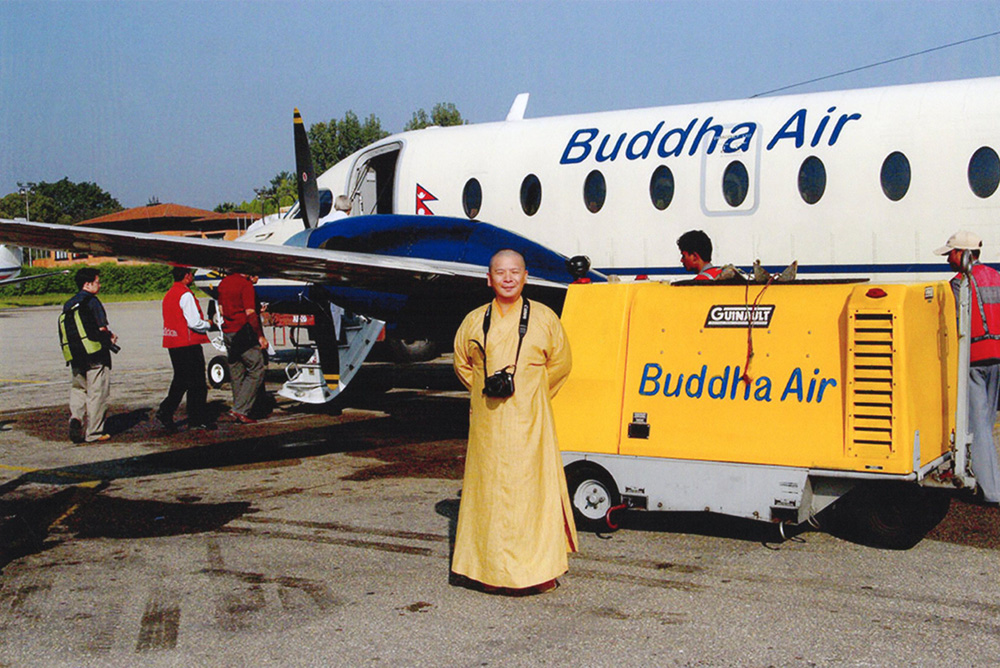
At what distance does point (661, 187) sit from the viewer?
12.8 metres

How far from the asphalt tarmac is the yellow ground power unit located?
39 cm

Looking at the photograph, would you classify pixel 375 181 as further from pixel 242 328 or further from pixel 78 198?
pixel 78 198

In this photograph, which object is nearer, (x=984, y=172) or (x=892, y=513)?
(x=892, y=513)

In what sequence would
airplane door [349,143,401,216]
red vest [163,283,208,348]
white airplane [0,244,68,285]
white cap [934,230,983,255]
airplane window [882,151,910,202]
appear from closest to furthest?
white cap [934,230,983,255]
airplane window [882,151,910,202]
red vest [163,283,208,348]
airplane door [349,143,401,216]
white airplane [0,244,68,285]

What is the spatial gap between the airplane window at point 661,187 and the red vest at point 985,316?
549 centimetres

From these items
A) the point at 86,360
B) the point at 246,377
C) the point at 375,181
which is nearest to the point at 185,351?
the point at 246,377

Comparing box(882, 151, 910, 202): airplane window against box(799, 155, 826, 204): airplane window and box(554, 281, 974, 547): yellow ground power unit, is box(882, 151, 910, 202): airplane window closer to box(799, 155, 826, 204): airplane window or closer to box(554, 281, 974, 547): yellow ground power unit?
box(799, 155, 826, 204): airplane window

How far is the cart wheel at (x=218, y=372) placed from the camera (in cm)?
1589

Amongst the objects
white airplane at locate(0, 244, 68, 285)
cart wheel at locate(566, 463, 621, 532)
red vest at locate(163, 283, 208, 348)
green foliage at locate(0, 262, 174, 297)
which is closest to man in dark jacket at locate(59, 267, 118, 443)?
red vest at locate(163, 283, 208, 348)

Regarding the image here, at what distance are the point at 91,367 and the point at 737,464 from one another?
8061 millimetres

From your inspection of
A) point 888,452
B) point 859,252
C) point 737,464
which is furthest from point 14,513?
point 859,252

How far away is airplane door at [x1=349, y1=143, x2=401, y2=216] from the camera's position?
51.2ft

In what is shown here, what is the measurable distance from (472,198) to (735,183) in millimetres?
4043

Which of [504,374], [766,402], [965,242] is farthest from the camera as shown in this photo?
[965,242]
